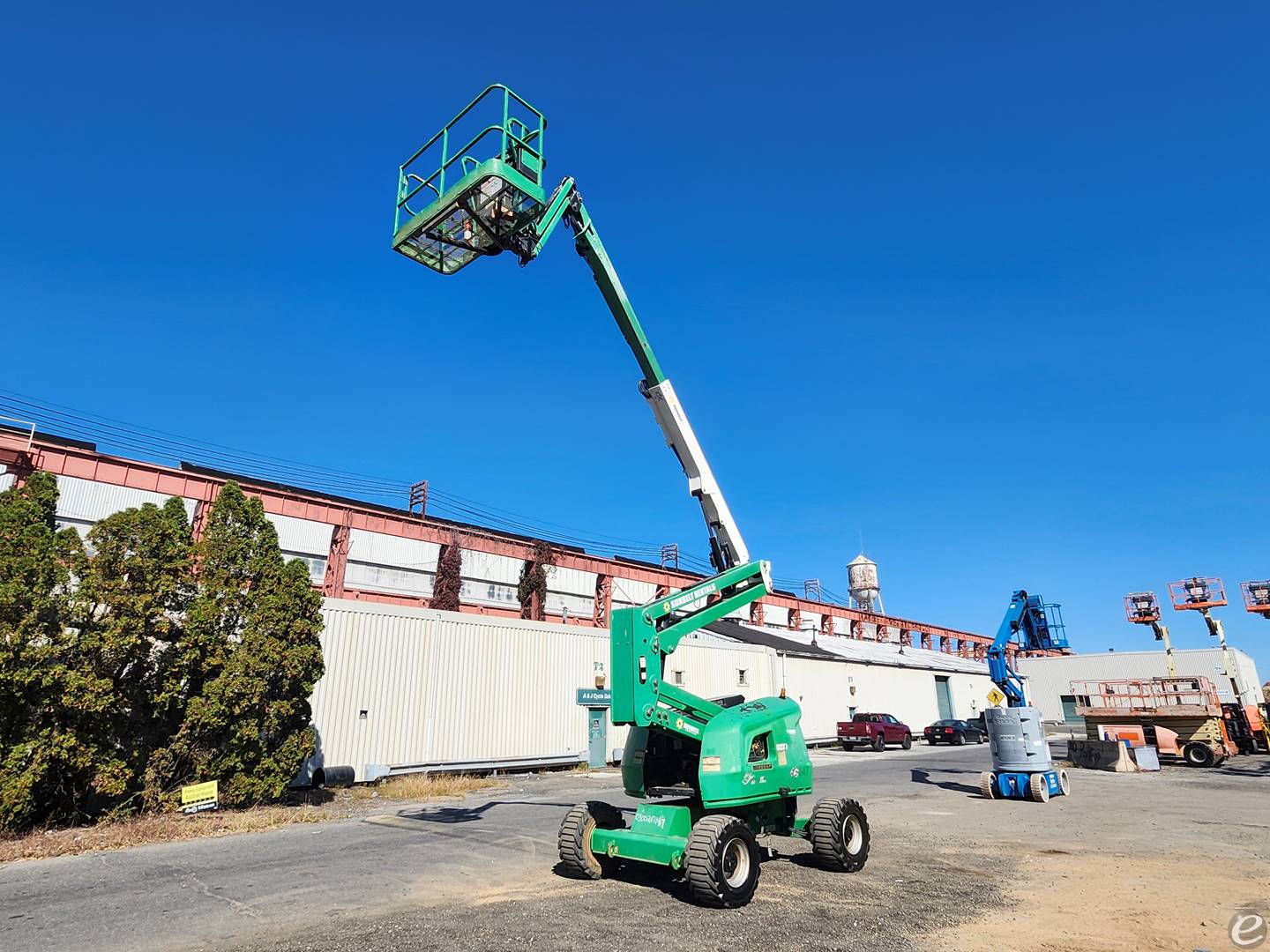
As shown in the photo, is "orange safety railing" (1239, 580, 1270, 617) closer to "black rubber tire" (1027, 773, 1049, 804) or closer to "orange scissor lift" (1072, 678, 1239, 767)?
"orange scissor lift" (1072, 678, 1239, 767)

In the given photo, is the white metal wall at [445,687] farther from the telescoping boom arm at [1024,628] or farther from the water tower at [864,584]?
the water tower at [864,584]

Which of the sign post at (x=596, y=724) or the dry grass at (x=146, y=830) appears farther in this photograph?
the sign post at (x=596, y=724)

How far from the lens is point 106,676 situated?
13.0 meters

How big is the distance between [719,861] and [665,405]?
21.1 ft

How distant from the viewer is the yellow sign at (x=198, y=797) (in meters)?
13.5

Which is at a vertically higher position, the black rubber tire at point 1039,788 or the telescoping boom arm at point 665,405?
the telescoping boom arm at point 665,405

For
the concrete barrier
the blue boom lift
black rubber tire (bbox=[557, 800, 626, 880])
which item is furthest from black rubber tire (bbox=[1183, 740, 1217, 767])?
black rubber tire (bbox=[557, 800, 626, 880])

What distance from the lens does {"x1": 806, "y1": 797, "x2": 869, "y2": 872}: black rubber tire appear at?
916 centimetres

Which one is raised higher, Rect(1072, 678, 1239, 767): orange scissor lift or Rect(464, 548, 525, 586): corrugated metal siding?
Rect(464, 548, 525, 586): corrugated metal siding

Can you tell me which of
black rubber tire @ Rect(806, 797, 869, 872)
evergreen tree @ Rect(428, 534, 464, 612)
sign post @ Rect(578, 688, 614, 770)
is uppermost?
evergreen tree @ Rect(428, 534, 464, 612)

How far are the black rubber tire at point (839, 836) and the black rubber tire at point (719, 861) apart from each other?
1711 millimetres

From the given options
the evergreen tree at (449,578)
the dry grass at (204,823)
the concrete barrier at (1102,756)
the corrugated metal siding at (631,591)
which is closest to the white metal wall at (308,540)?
the evergreen tree at (449,578)

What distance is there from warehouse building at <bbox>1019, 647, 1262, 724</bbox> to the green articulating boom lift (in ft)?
192

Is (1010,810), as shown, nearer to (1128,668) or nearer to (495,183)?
(495,183)
